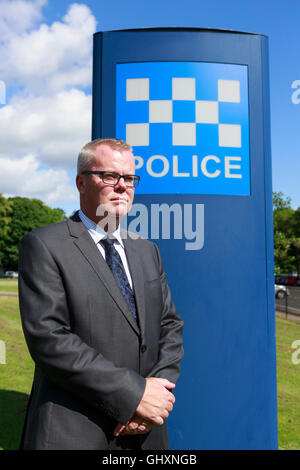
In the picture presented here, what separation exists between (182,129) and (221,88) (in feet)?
1.30

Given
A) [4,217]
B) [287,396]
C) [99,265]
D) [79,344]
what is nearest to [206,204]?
[99,265]

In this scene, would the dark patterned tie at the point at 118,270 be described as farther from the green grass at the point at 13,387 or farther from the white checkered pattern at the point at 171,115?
the green grass at the point at 13,387

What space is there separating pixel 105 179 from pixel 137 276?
435 millimetres

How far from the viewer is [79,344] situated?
4.64 feet

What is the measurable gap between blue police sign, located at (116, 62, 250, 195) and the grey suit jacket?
43.7 inches

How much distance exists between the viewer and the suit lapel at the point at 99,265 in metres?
1.54

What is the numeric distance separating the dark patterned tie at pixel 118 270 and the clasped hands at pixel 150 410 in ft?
0.93

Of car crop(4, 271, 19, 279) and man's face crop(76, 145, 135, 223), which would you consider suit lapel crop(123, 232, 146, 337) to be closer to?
man's face crop(76, 145, 135, 223)

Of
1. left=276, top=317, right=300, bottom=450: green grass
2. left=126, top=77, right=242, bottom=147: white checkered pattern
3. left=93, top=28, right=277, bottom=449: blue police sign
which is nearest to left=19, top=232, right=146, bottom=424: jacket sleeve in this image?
left=93, top=28, right=277, bottom=449: blue police sign

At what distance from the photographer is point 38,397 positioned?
1.52m

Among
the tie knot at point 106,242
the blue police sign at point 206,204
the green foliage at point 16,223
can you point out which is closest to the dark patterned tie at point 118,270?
the tie knot at point 106,242

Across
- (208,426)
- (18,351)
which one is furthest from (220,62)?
(18,351)

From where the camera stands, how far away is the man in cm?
140

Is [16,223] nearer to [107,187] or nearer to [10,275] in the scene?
[10,275]
